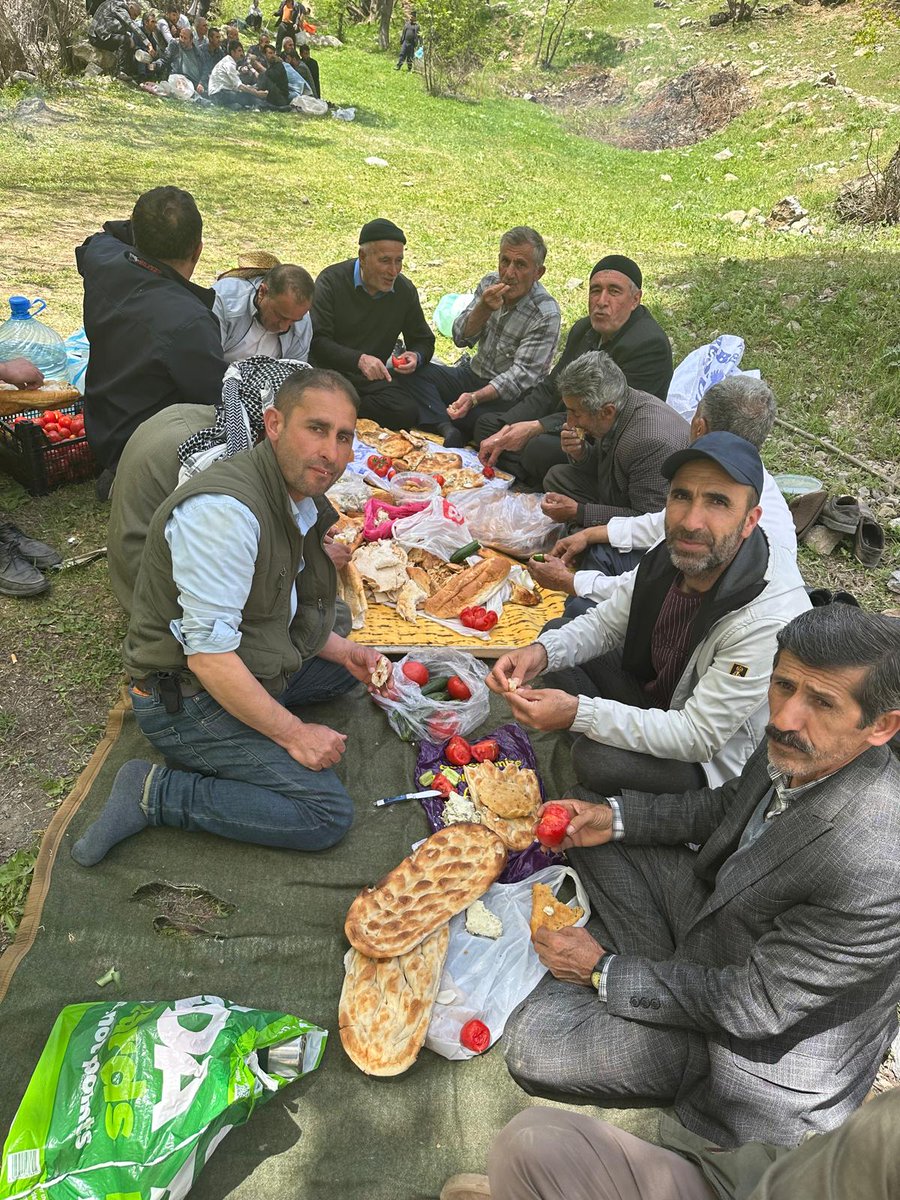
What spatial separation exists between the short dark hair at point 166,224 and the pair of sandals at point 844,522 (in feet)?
15.3

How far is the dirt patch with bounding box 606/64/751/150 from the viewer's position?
69.9 feet

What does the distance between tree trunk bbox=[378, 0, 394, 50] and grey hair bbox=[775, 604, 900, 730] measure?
102ft

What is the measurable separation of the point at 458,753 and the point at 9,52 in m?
20.0

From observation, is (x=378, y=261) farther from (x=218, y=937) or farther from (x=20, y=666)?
(x=218, y=937)

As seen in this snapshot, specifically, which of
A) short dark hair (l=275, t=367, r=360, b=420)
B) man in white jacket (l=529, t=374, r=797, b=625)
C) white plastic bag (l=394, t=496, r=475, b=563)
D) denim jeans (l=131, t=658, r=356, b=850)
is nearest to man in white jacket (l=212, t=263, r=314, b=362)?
white plastic bag (l=394, t=496, r=475, b=563)

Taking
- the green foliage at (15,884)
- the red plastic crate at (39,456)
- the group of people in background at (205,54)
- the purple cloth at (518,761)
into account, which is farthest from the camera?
the group of people in background at (205,54)

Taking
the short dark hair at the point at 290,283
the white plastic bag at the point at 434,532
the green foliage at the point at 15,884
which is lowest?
the green foliage at the point at 15,884

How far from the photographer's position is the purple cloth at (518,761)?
3.50 m

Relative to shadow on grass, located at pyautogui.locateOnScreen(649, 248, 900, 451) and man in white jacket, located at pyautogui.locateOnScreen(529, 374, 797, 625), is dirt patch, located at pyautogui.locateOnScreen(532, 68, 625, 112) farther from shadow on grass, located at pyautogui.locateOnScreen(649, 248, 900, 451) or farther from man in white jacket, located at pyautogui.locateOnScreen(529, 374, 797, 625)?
man in white jacket, located at pyautogui.locateOnScreen(529, 374, 797, 625)

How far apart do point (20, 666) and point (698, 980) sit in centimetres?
365

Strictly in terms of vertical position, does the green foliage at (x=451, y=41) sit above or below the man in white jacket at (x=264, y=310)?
above

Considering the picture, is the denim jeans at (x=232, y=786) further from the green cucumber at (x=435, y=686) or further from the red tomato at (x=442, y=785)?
the green cucumber at (x=435, y=686)

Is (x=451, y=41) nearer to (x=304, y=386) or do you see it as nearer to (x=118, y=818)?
(x=304, y=386)

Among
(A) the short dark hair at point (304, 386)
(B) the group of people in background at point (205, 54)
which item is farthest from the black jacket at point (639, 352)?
(B) the group of people in background at point (205, 54)
